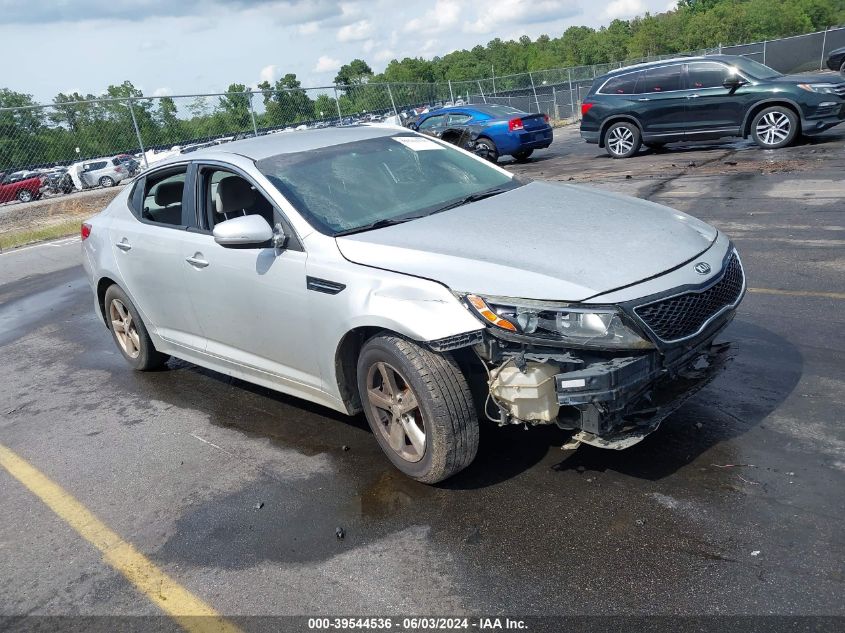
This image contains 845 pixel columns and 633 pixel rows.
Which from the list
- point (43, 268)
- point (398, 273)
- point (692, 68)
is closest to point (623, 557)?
point (398, 273)

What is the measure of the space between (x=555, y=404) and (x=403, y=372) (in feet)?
2.49

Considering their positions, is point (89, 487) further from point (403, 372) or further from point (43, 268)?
point (43, 268)

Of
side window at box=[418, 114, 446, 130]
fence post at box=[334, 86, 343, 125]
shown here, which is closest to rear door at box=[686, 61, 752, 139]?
side window at box=[418, 114, 446, 130]

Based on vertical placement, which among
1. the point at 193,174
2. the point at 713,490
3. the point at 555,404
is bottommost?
the point at 713,490

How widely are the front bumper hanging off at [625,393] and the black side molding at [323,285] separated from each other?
4.23 ft

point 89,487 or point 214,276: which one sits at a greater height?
point 214,276

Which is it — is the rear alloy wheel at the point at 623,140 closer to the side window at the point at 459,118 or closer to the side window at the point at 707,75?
the side window at the point at 707,75

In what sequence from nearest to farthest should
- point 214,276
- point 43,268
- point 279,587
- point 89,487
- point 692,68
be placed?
point 279,587 → point 89,487 → point 214,276 → point 43,268 → point 692,68

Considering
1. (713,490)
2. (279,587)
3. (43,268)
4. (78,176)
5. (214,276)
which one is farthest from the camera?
(78,176)

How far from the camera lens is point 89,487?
15.3 ft

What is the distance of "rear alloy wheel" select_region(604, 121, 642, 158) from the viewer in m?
17.1

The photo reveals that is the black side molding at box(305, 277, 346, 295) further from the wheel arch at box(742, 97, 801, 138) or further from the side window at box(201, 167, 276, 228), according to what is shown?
the wheel arch at box(742, 97, 801, 138)

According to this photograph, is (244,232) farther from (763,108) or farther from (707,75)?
(707,75)

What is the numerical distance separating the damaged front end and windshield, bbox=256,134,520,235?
3.98 ft
